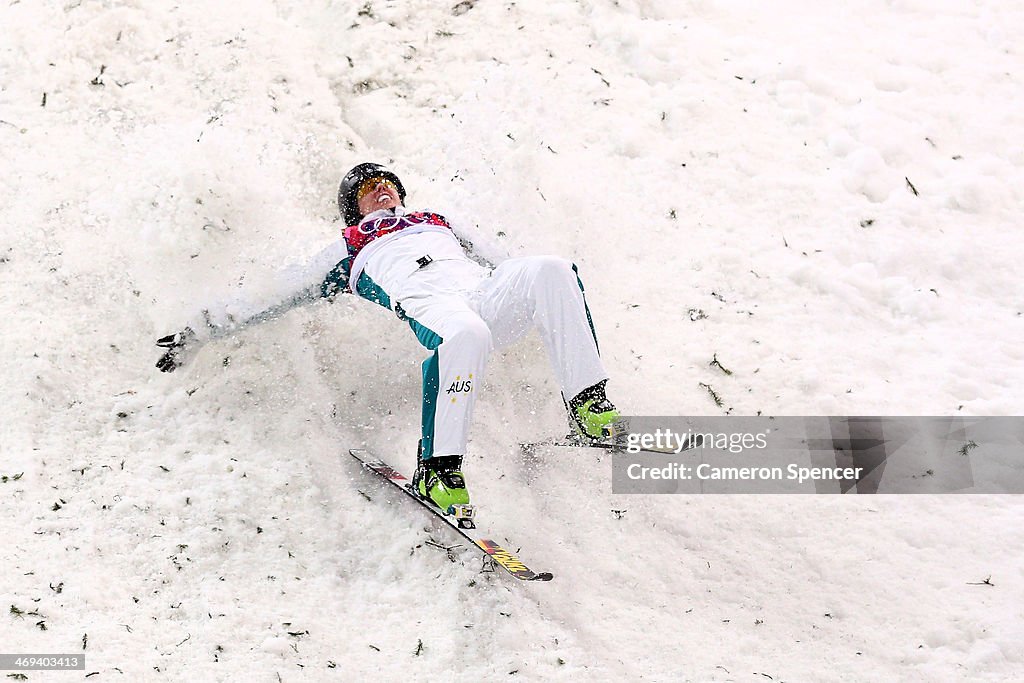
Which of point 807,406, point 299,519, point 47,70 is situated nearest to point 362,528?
point 299,519

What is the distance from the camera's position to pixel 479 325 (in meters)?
3.71

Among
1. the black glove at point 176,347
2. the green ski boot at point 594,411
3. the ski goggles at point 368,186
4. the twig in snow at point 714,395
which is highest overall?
the ski goggles at point 368,186

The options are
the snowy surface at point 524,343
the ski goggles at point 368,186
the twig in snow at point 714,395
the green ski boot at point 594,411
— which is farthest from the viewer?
the ski goggles at point 368,186

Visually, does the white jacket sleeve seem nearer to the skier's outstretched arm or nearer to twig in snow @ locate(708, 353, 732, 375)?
the skier's outstretched arm

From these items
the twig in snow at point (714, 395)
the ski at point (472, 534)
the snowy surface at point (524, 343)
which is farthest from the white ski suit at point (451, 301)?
the twig in snow at point (714, 395)

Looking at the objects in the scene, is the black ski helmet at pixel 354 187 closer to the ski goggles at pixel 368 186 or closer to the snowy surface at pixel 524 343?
the ski goggles at pixel 368 186

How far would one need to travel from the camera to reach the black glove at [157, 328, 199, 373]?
14.0 ft

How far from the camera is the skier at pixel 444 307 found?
362 centimetres

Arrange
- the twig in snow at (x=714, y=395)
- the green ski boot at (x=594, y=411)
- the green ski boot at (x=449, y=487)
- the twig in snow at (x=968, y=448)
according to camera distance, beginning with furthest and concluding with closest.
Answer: the twig in snow at (x=714, y=395)
the twig in snow at (x=968, y=448)
the green ski boot at (x=594, y=411)
the green ski boot at (x=449, y=487)

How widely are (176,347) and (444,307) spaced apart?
1.36 m

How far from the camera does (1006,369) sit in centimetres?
425

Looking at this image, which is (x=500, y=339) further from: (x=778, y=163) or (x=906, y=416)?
(x=778, y=163)

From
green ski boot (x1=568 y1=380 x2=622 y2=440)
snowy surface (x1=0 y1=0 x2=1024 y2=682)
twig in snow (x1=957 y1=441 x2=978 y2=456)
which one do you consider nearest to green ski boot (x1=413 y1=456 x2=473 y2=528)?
snowy surface (x1=0 y1=0 x2=1024 y2=682)

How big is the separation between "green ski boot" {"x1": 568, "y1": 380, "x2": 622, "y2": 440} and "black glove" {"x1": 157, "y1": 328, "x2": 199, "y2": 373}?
1824mm
